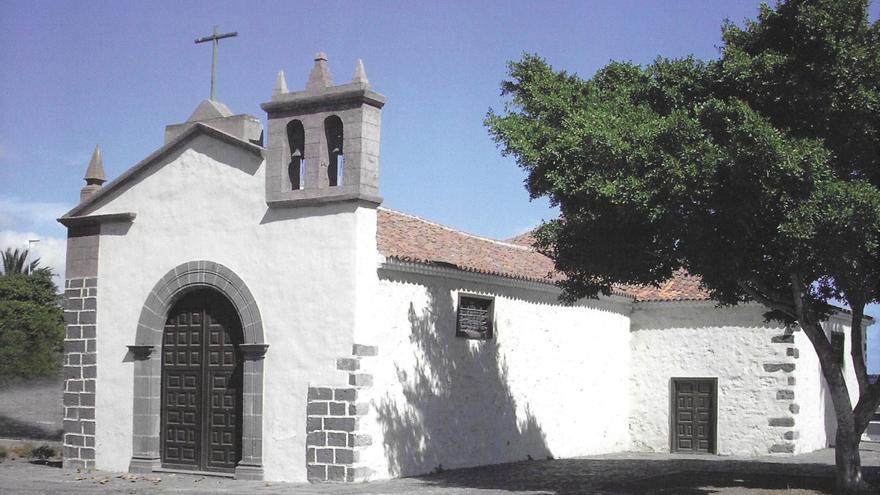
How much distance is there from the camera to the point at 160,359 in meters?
17.4

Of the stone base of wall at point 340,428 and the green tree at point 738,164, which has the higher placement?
the green tree at point 738,164

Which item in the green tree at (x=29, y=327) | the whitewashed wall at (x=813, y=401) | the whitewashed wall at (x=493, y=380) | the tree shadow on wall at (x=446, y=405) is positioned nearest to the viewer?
the whitewashed wall at (x=493, y=380)

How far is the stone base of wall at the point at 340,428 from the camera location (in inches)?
606

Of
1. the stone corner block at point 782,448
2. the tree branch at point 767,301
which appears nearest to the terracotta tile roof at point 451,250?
the tree branch at point 767,301

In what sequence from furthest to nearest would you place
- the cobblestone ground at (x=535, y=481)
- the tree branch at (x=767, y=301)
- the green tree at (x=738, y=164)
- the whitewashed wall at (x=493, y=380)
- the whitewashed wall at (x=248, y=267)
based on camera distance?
A: the whitewashed wall at (x=493, y=380)
the whitewashed wall at (x=248, y=267)
the tree branch at (x=767, y=301)
the cobblestone ground at (x=535, y=481)
the green tree at (x=738, y=164)

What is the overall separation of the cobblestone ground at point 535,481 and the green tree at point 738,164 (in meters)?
1.93

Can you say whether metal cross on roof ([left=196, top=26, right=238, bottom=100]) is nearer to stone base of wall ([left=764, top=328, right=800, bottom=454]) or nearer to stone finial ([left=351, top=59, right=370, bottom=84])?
stone finial ([left=351, top=59, right=370, bottom=84])

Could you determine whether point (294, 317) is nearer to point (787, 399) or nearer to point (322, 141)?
point (322, 141)

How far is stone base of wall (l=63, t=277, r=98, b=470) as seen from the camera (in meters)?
17.8

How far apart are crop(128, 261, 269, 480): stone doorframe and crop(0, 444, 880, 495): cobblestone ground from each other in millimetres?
504

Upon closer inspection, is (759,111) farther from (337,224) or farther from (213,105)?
(213,105)

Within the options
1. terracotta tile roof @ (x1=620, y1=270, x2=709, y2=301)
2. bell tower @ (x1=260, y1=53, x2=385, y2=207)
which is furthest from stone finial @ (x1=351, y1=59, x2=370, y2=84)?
terracotta tile roof @ (x1=620, y1=270, x2=709, y2=301)

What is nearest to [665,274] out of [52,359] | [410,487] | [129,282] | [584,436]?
[410,487]

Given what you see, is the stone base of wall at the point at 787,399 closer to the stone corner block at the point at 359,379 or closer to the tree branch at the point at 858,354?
the tree branch at the point at 858,354
